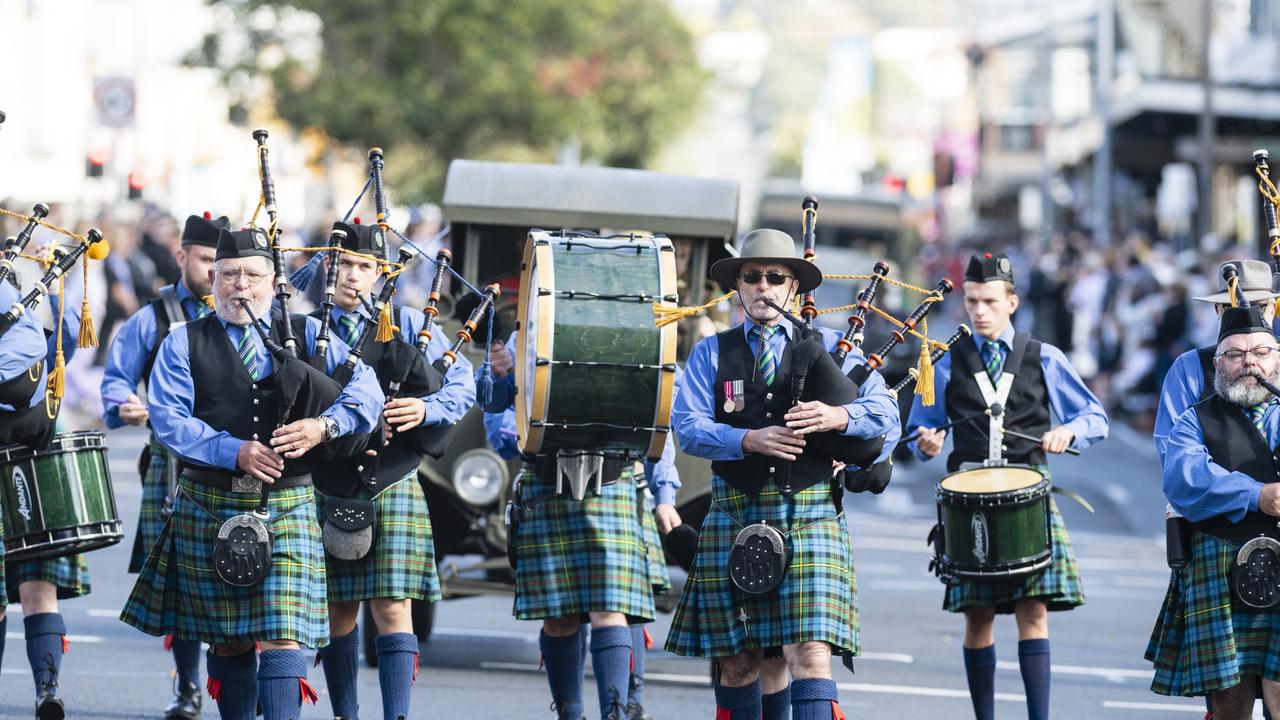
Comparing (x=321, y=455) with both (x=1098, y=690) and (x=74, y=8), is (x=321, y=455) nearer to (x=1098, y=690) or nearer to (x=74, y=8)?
(x=1098, y=690)

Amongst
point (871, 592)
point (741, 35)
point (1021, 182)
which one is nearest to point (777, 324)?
point (871, 592)

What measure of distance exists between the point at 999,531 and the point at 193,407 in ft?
9.69

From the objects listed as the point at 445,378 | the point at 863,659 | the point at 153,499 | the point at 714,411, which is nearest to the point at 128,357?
the point at 153,499

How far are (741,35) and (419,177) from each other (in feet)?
519

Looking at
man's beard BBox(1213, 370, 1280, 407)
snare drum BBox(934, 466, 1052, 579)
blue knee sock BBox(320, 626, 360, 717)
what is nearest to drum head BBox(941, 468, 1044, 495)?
snare drum BBox(934, 466, 1052, 579)

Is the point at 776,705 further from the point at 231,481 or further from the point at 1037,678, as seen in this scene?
the point at 231,481

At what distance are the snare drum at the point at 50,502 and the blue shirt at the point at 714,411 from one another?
2.27 m

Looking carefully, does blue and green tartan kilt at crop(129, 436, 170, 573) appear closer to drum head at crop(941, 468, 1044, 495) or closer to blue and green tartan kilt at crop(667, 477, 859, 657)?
blue and green tartan kilt at crop(667, 477, 859, 657)

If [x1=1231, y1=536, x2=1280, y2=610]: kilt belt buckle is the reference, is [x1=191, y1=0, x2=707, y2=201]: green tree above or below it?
above

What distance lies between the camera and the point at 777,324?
6.74 meters

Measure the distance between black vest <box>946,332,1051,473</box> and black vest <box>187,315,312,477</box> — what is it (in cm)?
284

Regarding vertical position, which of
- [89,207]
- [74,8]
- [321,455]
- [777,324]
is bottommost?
[321,455]

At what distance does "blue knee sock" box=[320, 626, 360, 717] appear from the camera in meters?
7.37

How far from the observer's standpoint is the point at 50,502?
750 cm
